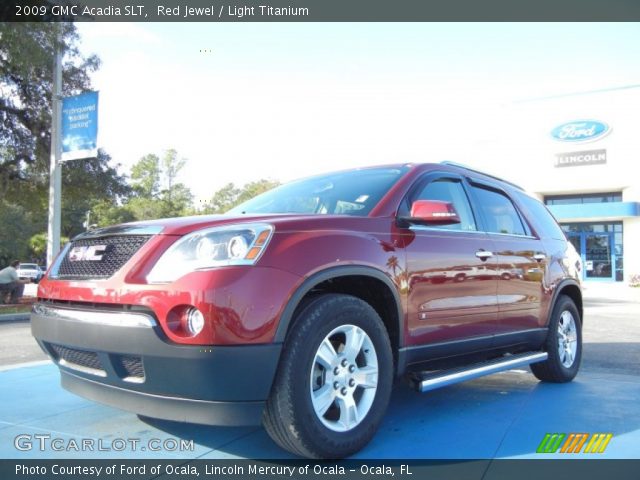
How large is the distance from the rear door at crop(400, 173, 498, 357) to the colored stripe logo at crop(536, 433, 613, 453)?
79 cm

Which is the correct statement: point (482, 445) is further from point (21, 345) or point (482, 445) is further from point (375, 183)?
point (21, 345)

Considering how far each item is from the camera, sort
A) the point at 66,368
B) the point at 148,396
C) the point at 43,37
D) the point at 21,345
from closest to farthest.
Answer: the point at 148,396 < the point at 66,368 < the point at 21,345 < the point at 43,37

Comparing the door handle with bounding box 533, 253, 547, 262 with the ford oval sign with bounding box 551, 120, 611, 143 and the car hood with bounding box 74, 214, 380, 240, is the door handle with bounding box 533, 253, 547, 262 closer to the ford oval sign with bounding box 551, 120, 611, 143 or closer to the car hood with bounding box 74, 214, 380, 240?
the car hood with bounding box 74, 214, 380, 240

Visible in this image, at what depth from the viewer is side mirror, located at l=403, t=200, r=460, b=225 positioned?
3411 mm

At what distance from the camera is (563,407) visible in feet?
14.0

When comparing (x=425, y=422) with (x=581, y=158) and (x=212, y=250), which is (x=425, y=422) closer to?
(x=212, y=250)

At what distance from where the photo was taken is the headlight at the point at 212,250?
8.84 feet

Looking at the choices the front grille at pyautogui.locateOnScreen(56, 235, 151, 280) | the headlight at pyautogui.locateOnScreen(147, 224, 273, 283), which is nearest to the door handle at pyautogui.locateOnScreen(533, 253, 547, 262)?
the headlight at pyautogui.locateOnScreen(147, 224, 273, 283)

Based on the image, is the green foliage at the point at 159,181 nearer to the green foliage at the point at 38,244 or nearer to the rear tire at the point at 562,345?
the green foliage at the point at 38,244

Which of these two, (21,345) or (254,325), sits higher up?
(254,325)

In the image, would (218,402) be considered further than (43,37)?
No

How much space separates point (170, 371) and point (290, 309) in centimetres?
64

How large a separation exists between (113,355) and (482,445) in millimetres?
2196

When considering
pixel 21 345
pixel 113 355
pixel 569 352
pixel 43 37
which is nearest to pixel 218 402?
pixel 113 355
